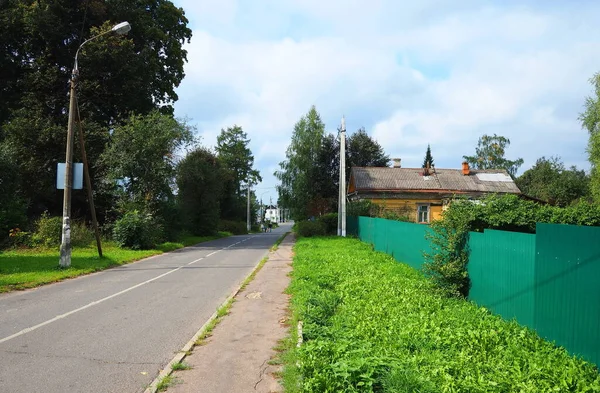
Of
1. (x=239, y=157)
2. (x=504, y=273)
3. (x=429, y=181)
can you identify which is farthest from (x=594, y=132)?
(x=239, y=157)

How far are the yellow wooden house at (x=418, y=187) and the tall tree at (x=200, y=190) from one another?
12552 mm

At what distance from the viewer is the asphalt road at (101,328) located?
525 cm

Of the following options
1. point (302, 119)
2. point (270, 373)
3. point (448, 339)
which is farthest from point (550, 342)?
point (302, 119)

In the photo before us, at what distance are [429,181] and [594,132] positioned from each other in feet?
39.5

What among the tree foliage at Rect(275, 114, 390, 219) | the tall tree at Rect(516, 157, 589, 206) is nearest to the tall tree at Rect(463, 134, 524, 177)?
the tall tree at Rect(516, 157, 589, 206)

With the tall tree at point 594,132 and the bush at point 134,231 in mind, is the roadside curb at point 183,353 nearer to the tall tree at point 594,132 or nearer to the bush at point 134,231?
the bush at point 134,231

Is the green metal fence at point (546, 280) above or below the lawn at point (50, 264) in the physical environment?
above

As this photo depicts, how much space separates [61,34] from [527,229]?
27652 mm

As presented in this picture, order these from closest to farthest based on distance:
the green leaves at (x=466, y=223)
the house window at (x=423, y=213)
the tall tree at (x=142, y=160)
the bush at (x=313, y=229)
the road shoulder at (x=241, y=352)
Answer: the road shoulder at (x=241, y=352) < the green leaves at (x=466, y=223) < the tall tree at (x=142, y=160) < the bush at (x=313, y=229) < the house window at (x=423, y=213)

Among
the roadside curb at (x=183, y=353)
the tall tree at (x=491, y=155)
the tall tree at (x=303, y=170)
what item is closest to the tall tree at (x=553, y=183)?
the tall tree at (x=491, y=155)

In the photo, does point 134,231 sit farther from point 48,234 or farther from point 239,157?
point 239,157

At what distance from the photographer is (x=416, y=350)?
581 cm

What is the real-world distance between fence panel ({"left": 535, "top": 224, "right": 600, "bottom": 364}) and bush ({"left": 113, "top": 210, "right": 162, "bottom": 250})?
20778 millimetres

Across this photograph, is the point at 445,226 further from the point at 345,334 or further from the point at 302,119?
the point at 302,119
